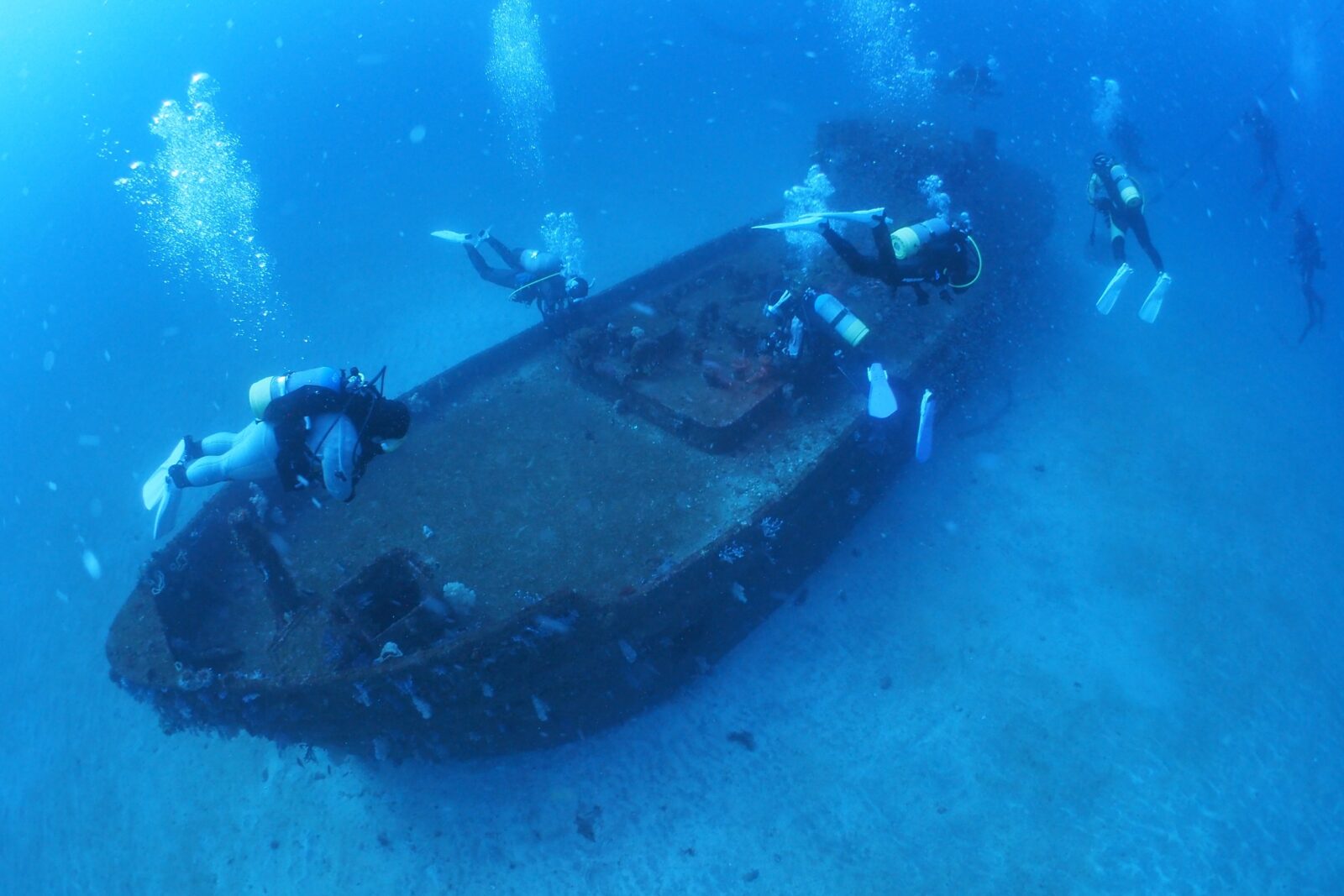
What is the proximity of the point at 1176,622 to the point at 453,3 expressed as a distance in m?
76.0

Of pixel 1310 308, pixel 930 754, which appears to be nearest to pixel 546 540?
pixel 930 754

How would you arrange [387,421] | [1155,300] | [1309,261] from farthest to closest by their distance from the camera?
[1309,261] → [1155,300] → [387,421]

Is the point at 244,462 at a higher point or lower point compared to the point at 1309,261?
higher

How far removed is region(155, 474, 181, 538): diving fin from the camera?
21.6ft

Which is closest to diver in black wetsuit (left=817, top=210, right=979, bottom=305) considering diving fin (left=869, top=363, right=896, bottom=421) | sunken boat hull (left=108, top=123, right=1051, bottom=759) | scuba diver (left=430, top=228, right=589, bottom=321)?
diving fin (left=869, top=363, right=896, bottom=421)

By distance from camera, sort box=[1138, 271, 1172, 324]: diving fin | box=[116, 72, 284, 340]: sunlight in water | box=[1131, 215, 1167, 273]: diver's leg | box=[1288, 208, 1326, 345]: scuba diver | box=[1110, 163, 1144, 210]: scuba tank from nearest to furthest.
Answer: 1. box=[1110, 163, 1144, 210]: scuba tank
2. box=[1131, 215, 1167, 273]: diver's leg
3. box=[1138, 271, 1172, 324]: diving fin
4. box=[1288, 208, 1326, 345]: scuba diver
5. box=[116, 72, 284, 340]: sunlight in water

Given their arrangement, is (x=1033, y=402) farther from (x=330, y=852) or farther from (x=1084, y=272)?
(x=330, y=852)

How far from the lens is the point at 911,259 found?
6.45m

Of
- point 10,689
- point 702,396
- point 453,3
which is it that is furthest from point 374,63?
point 702,396

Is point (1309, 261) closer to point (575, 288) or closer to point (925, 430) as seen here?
point (925, 430)

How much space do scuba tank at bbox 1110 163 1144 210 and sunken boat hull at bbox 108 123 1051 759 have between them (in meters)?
1.72

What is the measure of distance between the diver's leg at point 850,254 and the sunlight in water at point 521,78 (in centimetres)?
2409

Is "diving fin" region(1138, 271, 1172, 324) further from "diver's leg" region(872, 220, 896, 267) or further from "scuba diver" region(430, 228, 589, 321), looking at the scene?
"scuba diver" region(430, 228, 589, 321)

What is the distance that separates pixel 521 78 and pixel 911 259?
5145 centimetres
